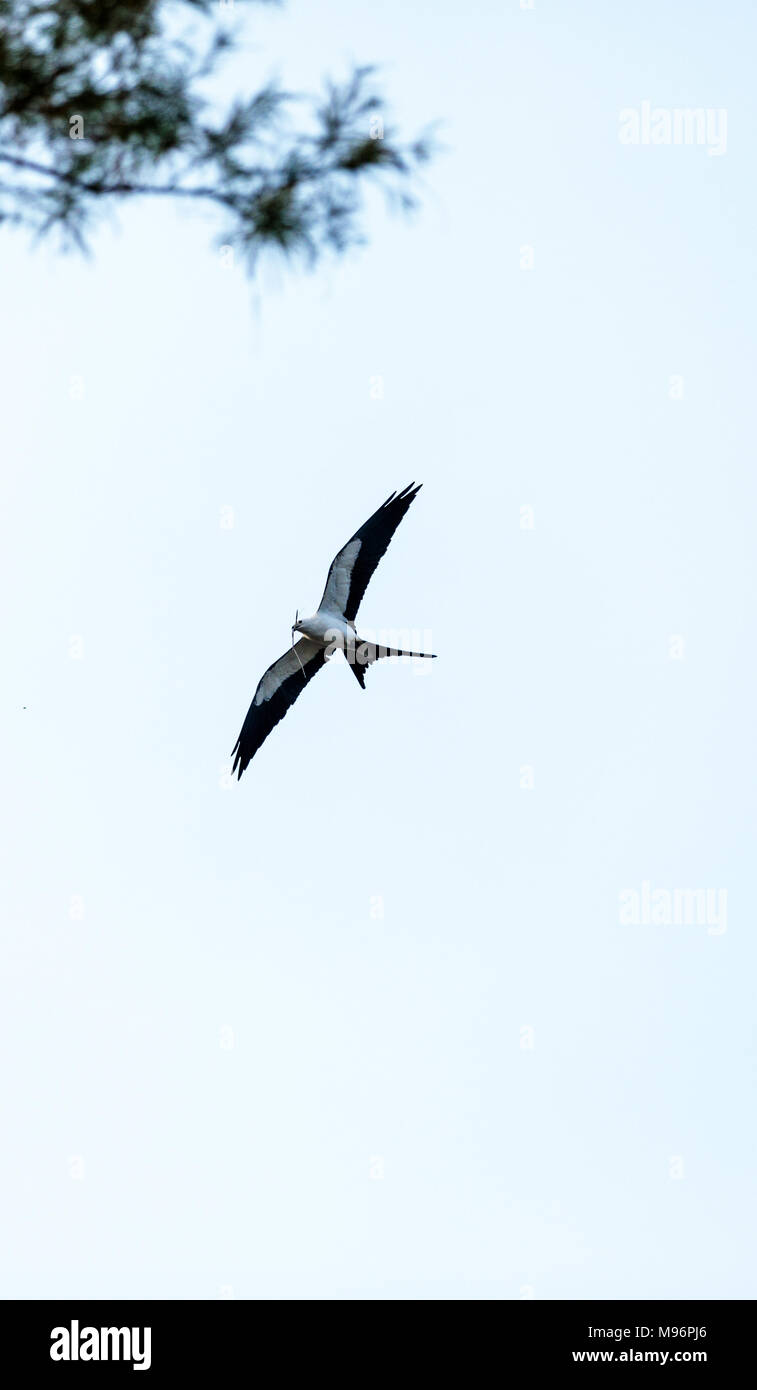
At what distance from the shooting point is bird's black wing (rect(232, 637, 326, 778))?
16734 mm

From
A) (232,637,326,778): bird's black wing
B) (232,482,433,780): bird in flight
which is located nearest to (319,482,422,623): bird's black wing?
(232,482,433,780): bird in flight

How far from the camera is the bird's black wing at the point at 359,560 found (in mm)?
16031

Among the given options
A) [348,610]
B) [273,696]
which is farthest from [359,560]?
[273,696]

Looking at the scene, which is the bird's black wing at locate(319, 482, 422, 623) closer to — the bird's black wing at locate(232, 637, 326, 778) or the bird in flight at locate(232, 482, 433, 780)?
the bird in flight at locate(232, 482, 433, 780)

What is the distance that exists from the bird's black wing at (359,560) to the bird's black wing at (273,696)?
0.66 m

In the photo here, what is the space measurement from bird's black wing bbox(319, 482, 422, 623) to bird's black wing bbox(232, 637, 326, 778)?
2.17 feet

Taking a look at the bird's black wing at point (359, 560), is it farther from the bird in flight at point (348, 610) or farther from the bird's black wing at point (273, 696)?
the bird's black wing at point (273, 696)

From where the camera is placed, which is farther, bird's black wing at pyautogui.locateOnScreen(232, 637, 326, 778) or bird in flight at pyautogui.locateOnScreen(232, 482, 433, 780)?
bird's black wing at pyautogui.locateOnScreen(232, 637, 326, 778)

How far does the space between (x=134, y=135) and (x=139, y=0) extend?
1.70ft

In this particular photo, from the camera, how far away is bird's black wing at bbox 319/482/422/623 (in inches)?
631

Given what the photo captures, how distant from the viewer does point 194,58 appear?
7168 millimetres

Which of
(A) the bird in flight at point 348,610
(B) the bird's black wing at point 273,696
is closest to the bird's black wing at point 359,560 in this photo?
(A) the bird in flight at point 348,610

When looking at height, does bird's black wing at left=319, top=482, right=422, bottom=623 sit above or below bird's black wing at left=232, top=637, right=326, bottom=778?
above
